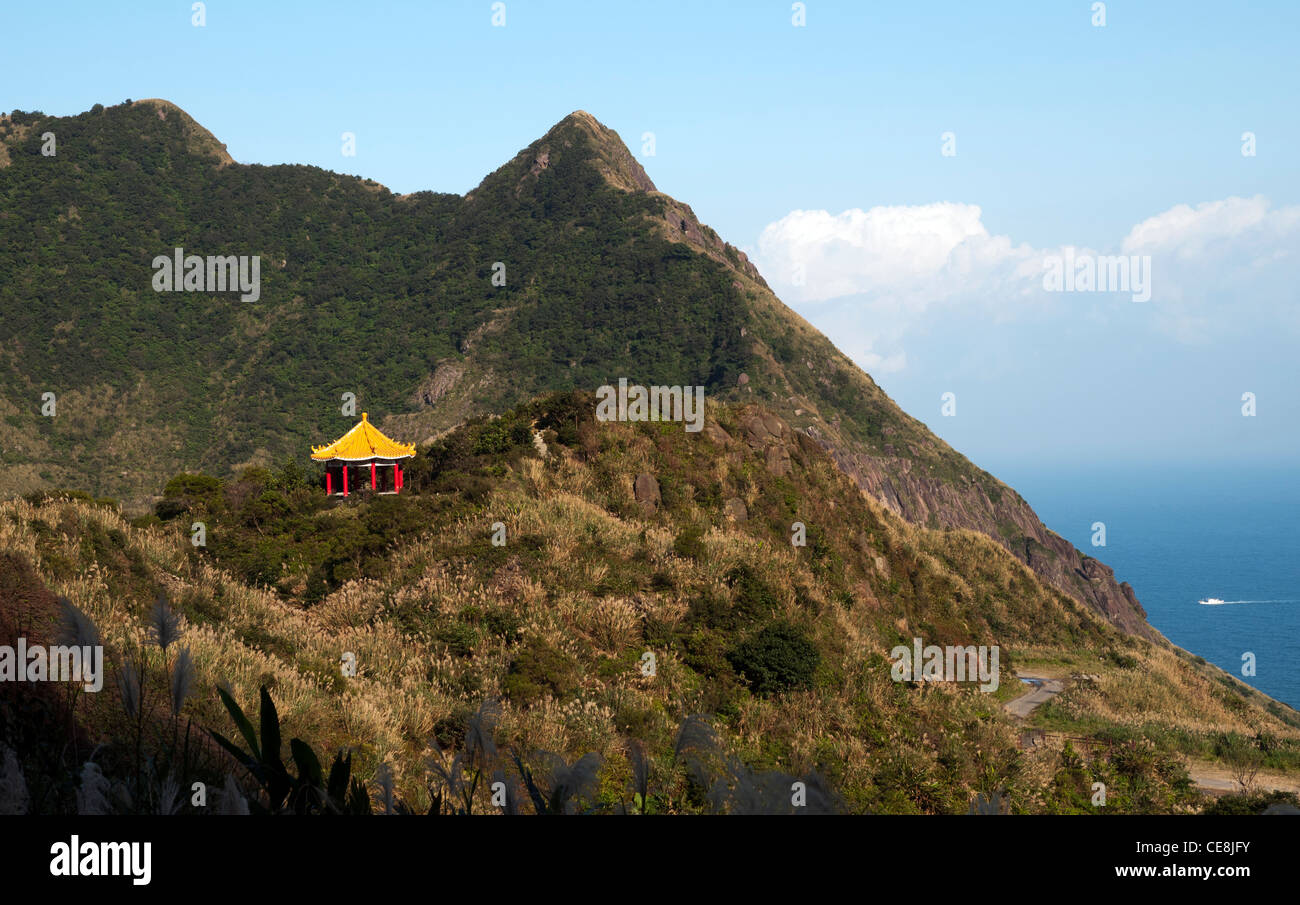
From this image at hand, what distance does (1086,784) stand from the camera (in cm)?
1411

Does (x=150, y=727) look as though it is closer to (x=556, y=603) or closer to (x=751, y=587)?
(x=556, y=603)

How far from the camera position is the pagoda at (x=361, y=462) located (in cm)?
3034

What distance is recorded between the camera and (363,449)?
100 ft

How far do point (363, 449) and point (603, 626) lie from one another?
18110 millimetres

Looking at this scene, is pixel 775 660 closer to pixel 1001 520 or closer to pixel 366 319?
pixel 1001 520

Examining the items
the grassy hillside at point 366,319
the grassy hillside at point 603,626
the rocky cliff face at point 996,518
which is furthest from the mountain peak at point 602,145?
the grassy hillside at point 603,626

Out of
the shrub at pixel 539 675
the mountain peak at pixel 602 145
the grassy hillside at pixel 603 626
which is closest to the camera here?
the grassy hillside at pixel 603 626

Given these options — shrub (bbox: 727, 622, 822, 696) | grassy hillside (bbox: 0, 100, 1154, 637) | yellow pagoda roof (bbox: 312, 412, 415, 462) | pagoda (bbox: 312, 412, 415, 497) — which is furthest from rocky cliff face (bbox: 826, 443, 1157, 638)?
shrub (bbox: 727, 622, 822, 696)

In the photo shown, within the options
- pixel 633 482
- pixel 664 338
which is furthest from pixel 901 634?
pixel 664 338

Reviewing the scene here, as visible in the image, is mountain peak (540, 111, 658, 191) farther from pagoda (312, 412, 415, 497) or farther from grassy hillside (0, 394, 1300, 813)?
grassy hillside (0, 394, 1300, 813)

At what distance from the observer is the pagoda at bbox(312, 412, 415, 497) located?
3034cm

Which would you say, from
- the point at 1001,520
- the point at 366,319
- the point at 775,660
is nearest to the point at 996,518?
the point at 1001,520

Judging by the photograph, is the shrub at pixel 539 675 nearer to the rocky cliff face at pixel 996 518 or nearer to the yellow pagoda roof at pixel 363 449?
the yellow pagoda roof at pixel 363 449

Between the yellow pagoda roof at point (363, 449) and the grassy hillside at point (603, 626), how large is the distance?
13.1ft
